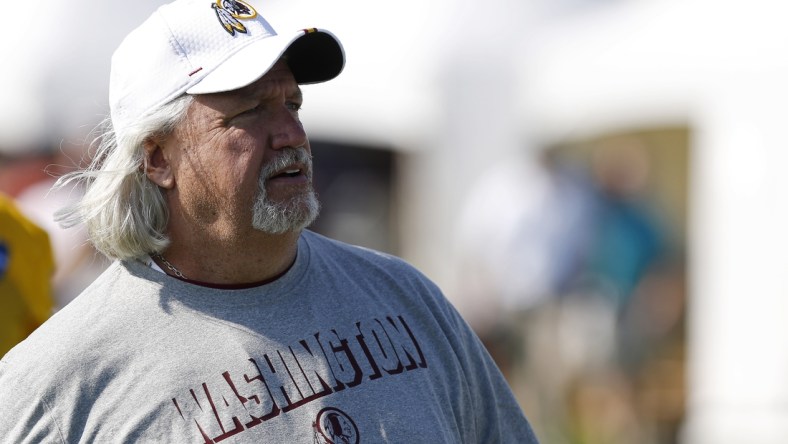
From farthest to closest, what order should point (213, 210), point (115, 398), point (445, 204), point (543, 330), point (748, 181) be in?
point (445, 204), point (543, 330), point (748, 181), point (213, 210), point (115, 398)

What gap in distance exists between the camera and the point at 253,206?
10.7ft

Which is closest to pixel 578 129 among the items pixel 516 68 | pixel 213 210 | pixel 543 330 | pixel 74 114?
pixel 516 68

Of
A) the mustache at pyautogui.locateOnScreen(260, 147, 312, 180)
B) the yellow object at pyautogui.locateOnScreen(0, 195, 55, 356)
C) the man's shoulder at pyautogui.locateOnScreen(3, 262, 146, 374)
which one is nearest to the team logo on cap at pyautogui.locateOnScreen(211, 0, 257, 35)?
the mustache at pyautogui.locateOnScreen(260, 147, 312, 180)

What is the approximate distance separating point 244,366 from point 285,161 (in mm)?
488

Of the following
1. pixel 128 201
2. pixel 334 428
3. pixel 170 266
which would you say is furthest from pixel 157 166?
pixel 334 428

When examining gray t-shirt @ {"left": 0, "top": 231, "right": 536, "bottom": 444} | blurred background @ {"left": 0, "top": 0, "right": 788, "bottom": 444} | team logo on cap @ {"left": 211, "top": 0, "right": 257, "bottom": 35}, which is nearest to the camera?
gray t-shirt @ {"left": 0, "top": 231, "right": 536, "bottom": 444}

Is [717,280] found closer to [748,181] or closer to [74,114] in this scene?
[748,181]

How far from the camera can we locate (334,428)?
3.14 m

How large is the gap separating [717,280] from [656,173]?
84.9 inches

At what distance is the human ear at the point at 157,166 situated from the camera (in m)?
3.38

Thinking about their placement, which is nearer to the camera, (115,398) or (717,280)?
(115,398)

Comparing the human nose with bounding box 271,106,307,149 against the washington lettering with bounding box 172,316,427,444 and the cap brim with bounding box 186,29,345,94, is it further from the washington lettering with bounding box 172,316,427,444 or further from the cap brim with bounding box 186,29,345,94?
the washington lettering with bounding box 172,316,427,444

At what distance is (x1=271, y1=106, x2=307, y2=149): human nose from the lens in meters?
3.29

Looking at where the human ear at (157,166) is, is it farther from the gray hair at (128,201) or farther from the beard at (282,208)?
the beard at (282,208)
